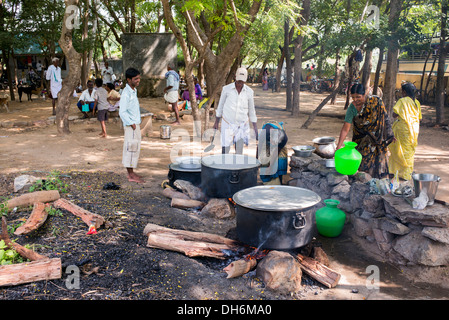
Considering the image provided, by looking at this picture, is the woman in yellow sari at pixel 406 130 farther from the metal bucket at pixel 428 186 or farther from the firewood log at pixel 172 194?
the firewood log at pixel 172 194

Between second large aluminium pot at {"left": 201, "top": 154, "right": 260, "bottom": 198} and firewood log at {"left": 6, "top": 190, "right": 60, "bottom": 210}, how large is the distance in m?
1.85

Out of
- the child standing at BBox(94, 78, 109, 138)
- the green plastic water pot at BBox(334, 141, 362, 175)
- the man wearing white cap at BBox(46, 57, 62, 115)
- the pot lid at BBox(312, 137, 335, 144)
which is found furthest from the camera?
the man wearing white cap at BBox(46, 57, 62, 115)

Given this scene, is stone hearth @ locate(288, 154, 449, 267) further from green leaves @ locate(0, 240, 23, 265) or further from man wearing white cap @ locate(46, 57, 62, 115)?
man wearing white cap @ locate(46, 57, 62, 115)

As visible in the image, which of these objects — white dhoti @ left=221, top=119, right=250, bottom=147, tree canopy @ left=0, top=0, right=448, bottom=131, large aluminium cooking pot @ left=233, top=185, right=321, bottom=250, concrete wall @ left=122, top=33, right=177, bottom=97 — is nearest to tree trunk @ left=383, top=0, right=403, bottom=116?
tree canopy @ left=0, top=0, right=448, bottom=131

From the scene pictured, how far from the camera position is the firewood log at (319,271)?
3.35 m

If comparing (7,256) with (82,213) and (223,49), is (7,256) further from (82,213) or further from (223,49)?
(223,49)

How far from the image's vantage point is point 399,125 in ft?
17.1

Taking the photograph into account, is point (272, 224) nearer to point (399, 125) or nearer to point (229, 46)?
point (399, 125)

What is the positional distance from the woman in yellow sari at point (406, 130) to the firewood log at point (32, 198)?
4.53 m

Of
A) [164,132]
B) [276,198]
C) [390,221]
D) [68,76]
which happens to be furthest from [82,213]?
[68,76]

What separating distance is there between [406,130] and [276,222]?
9.42ft

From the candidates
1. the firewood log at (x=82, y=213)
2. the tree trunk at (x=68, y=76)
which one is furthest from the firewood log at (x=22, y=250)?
the tree trunk at (x=68, y=76)

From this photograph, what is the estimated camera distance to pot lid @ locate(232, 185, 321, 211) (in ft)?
11.4

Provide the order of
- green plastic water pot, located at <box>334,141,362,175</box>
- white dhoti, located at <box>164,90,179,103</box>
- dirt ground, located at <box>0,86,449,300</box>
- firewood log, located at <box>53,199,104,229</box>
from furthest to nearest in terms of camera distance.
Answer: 1. white dhoti, located at <box>164,90,179,103</box>
2. green plastic water pot, located at <box>334,141,362,175</box>
3. firewood log, located at <box>53,199,104,229</box>
4. dirt ground, located at <box>0,86,449,300</box>
